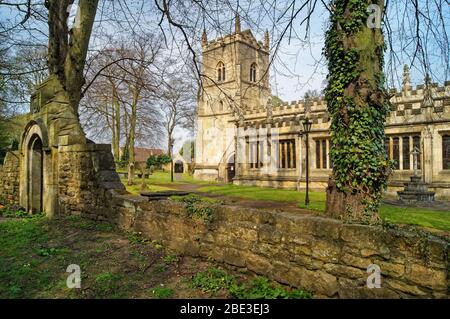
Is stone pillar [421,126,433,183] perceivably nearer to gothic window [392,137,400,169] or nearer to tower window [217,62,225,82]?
gothic window [392,137,400,169]

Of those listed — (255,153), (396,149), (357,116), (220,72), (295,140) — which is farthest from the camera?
(220,72)

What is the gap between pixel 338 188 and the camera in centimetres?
530

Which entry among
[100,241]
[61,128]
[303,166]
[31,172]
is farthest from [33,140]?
[303,166]

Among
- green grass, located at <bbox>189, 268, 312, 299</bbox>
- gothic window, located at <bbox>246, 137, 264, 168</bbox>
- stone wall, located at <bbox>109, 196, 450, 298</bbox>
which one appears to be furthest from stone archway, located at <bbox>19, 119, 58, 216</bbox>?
gothic window, located at <bbox>246, 137, 264, 168</bbox>

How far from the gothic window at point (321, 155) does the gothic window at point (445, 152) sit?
22.0 ft

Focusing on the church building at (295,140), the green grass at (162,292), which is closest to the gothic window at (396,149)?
the church building at (295,140)

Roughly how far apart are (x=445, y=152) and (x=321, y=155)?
283 inches

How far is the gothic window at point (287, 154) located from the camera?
79.4ft

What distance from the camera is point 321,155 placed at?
73.6 ft

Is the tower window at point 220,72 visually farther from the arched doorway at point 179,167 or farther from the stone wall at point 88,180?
the stone wall at point 88,180

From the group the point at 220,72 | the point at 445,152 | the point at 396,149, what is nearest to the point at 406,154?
the point at 396,149

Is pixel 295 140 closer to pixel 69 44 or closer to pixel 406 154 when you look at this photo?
pixel 406 154
